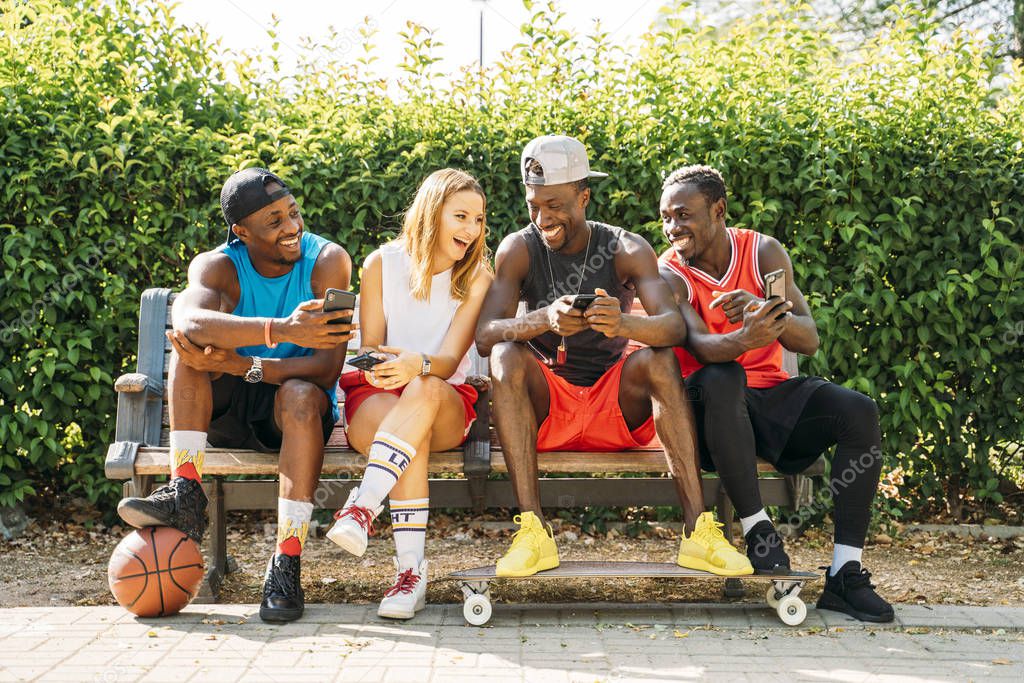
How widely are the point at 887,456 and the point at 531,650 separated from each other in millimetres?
2647

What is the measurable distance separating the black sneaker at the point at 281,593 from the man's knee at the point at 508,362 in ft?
3.14

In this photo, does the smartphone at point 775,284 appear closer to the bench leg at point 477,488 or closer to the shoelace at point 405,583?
the bench leg at point 477,488

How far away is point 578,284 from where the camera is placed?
391 cm

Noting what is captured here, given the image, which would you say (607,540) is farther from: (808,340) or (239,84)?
(239,84)

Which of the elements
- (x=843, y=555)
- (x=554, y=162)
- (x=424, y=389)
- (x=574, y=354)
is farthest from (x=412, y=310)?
(x=843, y=555)

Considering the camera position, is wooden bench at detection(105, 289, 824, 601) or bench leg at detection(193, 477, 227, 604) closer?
wooden bench at detection(105, 289, 824, 601)

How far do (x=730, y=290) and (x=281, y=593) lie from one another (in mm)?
2046

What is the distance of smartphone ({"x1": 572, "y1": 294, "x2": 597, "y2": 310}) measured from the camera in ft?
11.4

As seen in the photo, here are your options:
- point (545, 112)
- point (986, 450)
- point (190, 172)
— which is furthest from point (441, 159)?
point (986, 450)

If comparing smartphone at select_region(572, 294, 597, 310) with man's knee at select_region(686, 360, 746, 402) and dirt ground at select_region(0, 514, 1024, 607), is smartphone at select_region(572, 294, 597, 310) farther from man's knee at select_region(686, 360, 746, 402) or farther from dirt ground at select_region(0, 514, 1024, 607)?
dirt ground at select_region(0, 514, 1024, 607)

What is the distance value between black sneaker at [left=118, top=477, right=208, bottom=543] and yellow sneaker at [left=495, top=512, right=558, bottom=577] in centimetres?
108

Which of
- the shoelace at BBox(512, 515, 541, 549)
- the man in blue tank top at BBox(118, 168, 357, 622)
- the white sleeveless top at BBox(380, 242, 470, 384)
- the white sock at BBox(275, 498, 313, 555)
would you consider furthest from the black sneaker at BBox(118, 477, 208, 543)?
the shoelace at BBox(512, 515, 541, 549)

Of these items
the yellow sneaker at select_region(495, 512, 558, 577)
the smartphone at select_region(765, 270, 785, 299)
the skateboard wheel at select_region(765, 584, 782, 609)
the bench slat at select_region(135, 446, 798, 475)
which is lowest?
the skateboard wheel at select_region(765, 584, 782, 609)

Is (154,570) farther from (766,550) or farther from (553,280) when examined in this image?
(766,550)
